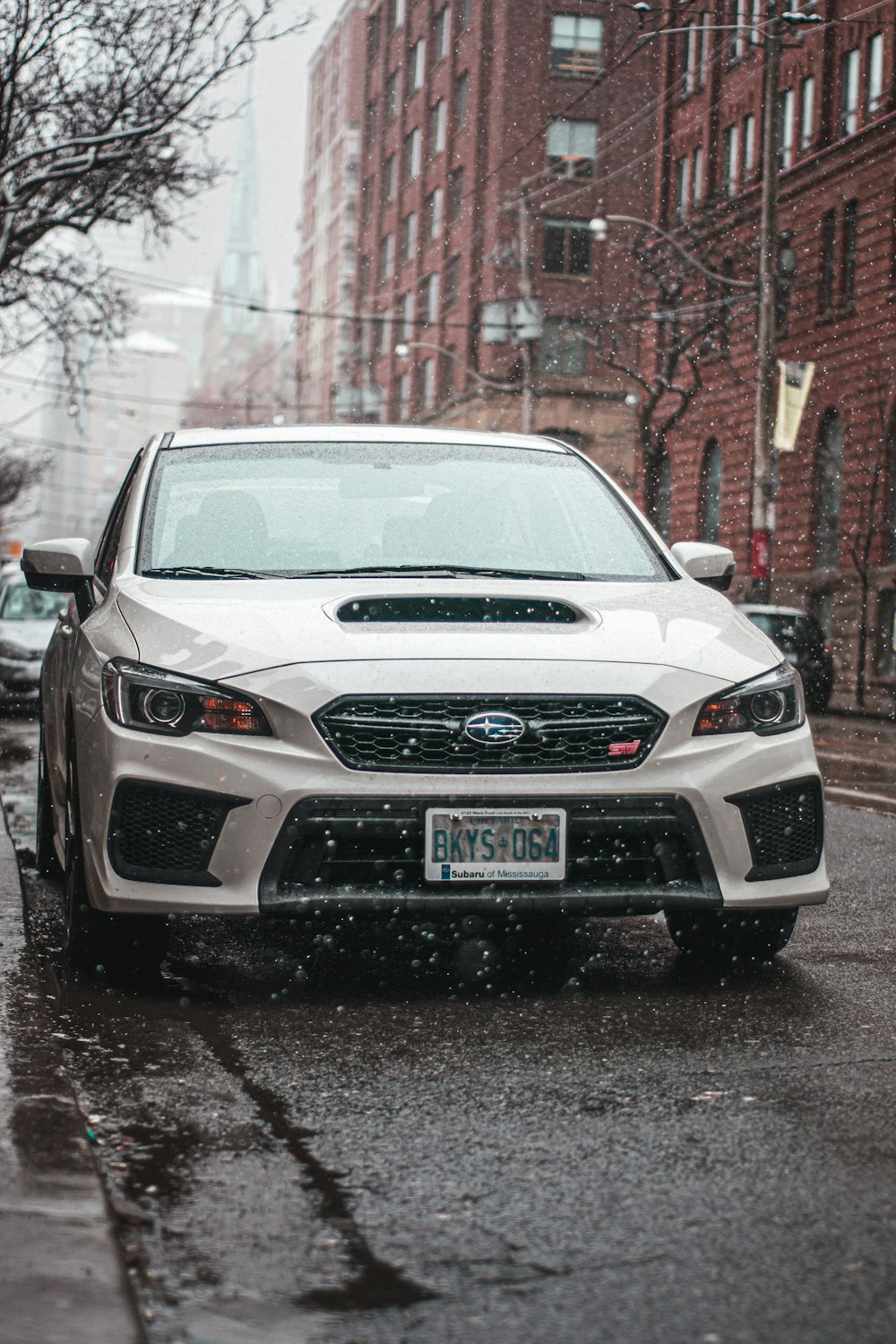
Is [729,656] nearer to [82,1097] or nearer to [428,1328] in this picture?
[82,1097]

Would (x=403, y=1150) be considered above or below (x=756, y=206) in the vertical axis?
below

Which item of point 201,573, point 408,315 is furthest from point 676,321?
point 201,573

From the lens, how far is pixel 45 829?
757 cm

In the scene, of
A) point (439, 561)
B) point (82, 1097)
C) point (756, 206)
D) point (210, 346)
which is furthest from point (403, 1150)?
point (210, 346)

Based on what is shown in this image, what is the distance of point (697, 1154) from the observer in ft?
12.1

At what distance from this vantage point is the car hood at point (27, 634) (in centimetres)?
2117

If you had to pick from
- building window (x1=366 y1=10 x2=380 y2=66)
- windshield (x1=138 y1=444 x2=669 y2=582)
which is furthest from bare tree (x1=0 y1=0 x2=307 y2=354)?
building window (x1=366 y1=10 x2=380 y2=66)

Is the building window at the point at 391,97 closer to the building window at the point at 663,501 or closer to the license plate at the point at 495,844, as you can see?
the building window at the point at 663,501

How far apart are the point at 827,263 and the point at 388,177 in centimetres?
4001

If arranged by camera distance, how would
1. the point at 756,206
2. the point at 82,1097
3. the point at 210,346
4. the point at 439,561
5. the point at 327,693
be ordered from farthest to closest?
the point at 210,346, the point at 756,206, the point at 439,561, the point at 327,693, the point at 82,1097

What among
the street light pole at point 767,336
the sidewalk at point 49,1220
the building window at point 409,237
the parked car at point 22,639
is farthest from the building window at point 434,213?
the sidewalk at point 49,1220

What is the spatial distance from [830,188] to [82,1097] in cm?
3671

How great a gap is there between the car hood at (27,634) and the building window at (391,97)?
56657mm

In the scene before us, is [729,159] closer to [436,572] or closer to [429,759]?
[436,572]
